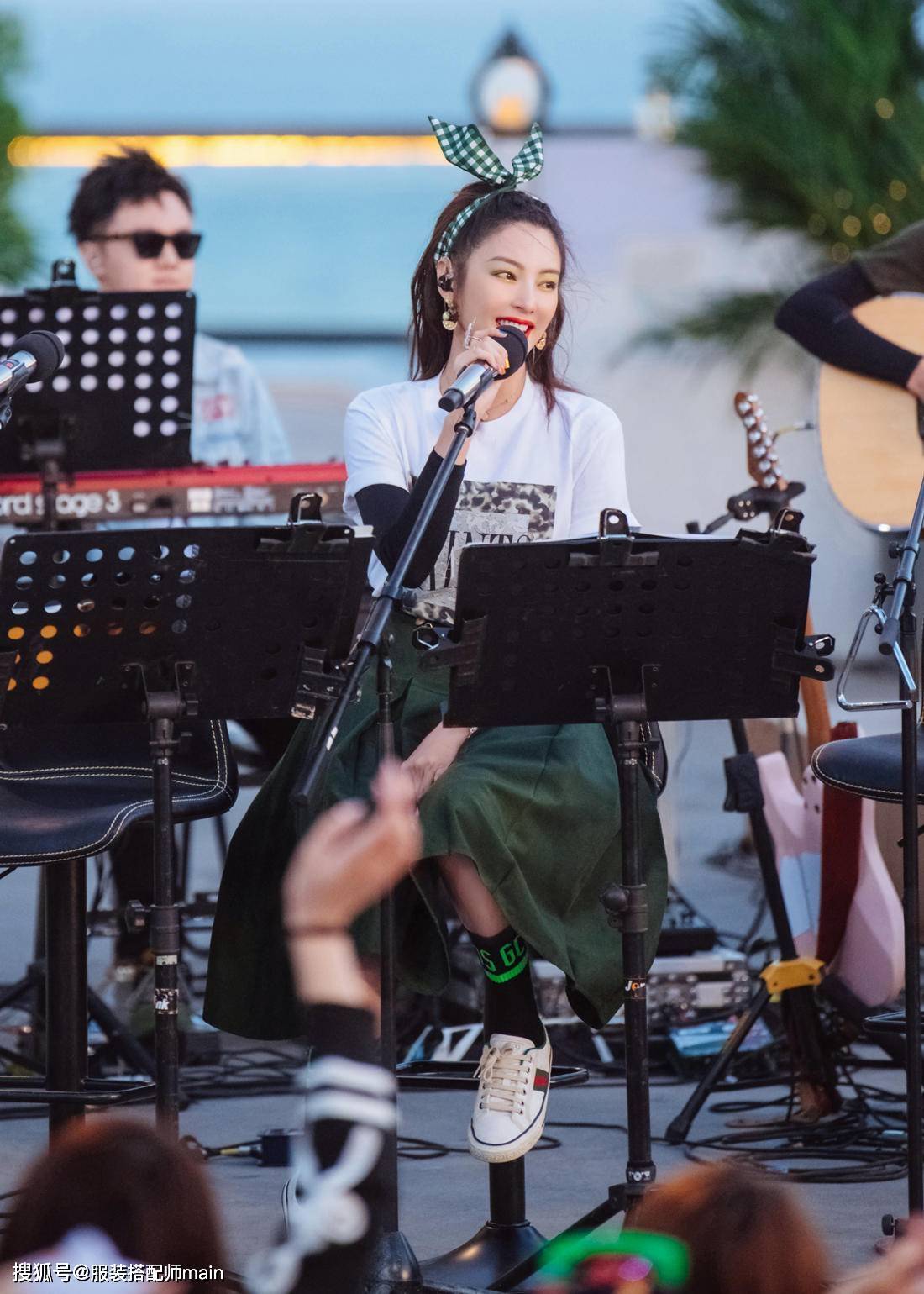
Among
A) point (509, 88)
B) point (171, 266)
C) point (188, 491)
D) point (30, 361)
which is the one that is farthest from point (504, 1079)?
point (509, 88)

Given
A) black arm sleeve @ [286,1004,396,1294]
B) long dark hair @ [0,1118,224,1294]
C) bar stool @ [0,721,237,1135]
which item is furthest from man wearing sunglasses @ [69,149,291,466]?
long dark hair @ [0,1118,224,1294]

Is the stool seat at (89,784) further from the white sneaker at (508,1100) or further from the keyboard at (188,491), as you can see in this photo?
the keyboard at (188,491)

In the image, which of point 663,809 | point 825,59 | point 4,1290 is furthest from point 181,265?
point 825,59

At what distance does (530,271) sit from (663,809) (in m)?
1.92

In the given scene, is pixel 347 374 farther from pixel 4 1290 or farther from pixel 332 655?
pixel 4 1290

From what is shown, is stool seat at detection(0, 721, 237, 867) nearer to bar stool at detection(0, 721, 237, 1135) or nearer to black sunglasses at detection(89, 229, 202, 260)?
bar stool at detection(0, 721, 237, 1135)

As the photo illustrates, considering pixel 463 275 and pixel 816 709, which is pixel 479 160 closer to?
pixel 463 275

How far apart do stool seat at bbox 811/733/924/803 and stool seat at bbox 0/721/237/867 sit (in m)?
0.95

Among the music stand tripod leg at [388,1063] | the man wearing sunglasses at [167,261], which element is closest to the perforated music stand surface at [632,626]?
the music stand tripod leg at [388,1063]

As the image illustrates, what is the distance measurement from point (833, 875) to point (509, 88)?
566cm

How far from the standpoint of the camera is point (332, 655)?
8.73 ft

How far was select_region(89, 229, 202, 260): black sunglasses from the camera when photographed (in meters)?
4.80

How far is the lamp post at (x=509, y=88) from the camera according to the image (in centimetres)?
851

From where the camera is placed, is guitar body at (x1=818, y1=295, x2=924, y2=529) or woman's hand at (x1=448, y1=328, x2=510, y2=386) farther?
guitar body at (x1=818, y1=295, x2=924, y2=529)
